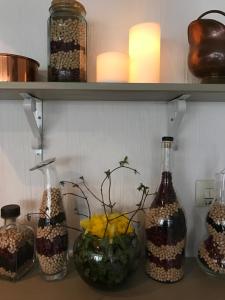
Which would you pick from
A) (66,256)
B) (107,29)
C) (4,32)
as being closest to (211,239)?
(66,256)

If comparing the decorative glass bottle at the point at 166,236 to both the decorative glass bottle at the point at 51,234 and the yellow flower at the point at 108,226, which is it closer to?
the yellow flower at the point at 108,226

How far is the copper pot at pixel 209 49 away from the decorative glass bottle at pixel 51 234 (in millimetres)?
482

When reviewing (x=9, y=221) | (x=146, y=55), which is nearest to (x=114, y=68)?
(x=146, y=55)

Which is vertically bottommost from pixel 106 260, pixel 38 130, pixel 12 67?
pixel 106 260

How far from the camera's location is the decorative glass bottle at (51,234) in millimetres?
786

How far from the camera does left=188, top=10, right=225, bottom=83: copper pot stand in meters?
0.75

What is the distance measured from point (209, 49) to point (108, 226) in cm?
52

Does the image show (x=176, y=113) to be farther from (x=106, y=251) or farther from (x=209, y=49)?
(x=106, y=251)

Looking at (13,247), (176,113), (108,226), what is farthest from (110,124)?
(13,247)

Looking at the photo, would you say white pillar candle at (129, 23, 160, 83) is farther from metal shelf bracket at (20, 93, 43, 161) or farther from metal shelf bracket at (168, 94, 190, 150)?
metal shelf bracket at (20, 93, 43, 161)

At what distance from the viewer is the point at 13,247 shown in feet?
2.54

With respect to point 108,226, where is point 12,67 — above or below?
above

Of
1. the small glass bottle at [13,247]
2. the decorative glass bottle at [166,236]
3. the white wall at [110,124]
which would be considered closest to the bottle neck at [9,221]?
the small glass bottle at [13,247]

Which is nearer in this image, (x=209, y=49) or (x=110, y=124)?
(x=209, y=49)
